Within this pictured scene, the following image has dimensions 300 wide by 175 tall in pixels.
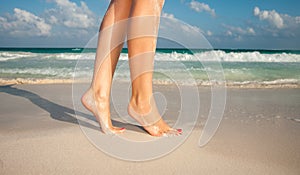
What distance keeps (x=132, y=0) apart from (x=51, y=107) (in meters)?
1.27

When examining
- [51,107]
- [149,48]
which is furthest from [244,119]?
[51,107]

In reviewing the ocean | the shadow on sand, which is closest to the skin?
the shadow on sand

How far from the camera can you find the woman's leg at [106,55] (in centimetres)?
164

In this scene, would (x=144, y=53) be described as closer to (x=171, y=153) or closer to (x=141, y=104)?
(x=141, y=104)

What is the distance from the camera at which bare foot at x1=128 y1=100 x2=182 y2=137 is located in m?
1.61

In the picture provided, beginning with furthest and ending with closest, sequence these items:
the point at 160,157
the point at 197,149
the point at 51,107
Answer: the point at 51,107
the point at 197,149
the point at 160,157

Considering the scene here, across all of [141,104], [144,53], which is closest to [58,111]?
[141,104]

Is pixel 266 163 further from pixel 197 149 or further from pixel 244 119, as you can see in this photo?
pixel 244 119

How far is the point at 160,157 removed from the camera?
1.21 m

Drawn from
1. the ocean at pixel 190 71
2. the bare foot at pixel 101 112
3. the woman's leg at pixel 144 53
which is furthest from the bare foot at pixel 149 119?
the ocean at pixel 190 71

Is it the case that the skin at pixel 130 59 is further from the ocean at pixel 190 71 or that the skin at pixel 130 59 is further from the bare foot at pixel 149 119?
the ocean at pixel 190 71

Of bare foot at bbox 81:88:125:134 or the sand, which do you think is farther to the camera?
bare foot at bbox 81:88:125:134

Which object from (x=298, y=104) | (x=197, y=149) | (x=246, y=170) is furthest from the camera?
(x=298, y=104)

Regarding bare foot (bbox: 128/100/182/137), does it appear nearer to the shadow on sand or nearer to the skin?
the skin
